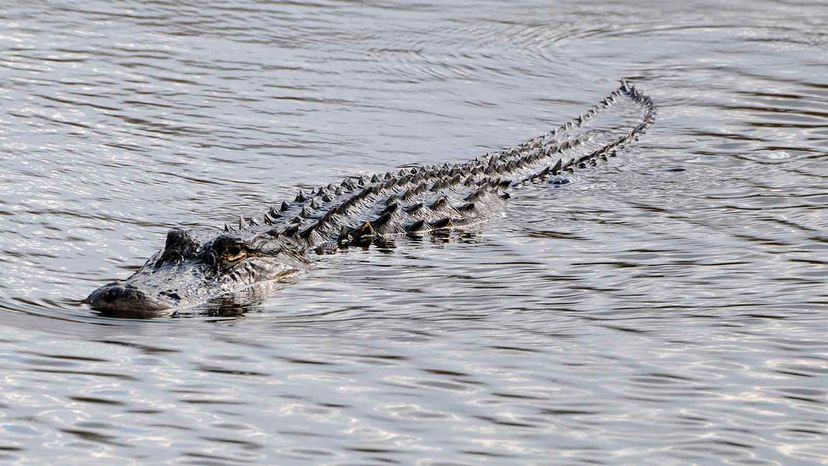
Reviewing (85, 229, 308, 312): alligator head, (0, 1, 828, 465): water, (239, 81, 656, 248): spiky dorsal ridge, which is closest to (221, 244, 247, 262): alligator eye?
(85, 229, 308, 312): alligator head

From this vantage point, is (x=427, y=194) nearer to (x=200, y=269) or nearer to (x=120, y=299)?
(x=200, y=269)

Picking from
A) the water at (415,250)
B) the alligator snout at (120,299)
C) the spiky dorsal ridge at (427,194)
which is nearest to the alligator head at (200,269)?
the alligator snout at (120,299)

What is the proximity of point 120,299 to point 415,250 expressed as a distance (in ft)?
7.99

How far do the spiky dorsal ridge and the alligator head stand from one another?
356 mm

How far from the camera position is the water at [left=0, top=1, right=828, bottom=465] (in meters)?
5.12

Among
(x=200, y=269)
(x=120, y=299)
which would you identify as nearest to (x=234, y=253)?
(x=200, y=269)

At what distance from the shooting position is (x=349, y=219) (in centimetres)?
902

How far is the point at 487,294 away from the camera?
23.9 ft

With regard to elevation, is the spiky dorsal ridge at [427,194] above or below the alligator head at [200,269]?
above

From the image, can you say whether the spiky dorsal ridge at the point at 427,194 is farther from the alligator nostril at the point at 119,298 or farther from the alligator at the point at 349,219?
the alligator nostril at the point at 119,298

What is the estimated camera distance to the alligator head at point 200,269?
6.79 meters

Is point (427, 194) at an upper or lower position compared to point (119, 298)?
upper

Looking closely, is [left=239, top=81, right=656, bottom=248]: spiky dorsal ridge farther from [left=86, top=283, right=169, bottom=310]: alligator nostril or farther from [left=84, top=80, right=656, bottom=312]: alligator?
[left=86, top=283, right=169, bottom=310]: alligator nostril

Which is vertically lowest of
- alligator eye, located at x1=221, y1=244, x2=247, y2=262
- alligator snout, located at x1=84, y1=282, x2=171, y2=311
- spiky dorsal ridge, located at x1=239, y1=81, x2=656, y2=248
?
alligator snout, located at x1=84, y1=282, x2=171, y2=311
